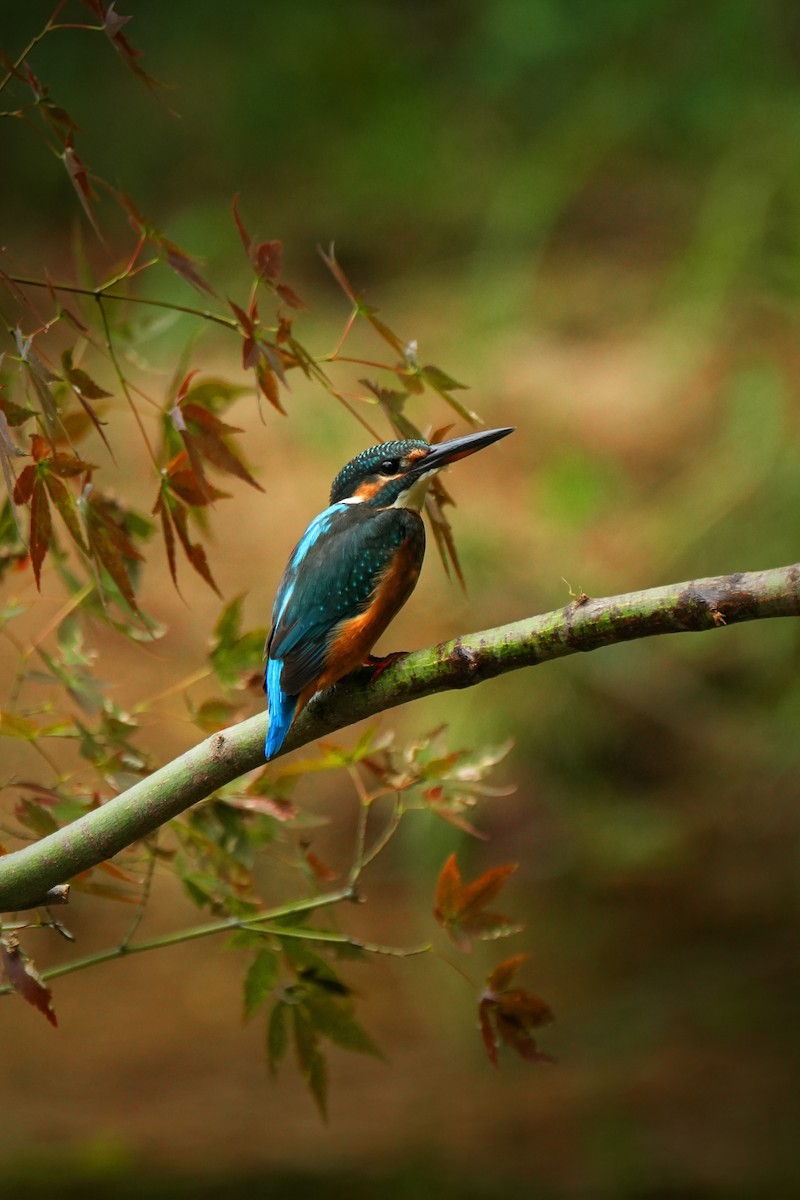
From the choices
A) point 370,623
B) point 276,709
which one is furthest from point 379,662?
point 276,709

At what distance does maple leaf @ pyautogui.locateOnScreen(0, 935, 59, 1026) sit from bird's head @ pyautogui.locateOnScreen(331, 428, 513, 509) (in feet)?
1.47

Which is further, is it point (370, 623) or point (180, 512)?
point (370, 623)

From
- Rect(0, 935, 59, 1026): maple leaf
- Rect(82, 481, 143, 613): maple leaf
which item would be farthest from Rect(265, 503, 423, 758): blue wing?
Rect(0, 935, 59, 1026): maple leaf

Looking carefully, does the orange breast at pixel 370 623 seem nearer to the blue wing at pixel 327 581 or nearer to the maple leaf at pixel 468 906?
the blue wing at pixel 327 581

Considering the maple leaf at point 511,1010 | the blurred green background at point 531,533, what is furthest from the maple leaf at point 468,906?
the blurred green background at point 531,533

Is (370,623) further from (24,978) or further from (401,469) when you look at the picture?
(24,978)

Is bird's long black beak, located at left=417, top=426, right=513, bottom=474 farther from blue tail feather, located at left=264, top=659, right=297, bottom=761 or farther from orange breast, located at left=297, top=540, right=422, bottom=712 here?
blue tail feather, located at left=264, top=659, right=297, bottom=761

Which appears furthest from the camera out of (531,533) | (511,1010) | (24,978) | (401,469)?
(531,533)

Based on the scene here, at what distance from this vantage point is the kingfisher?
1.00 metres

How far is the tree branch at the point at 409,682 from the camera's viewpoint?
0.73m

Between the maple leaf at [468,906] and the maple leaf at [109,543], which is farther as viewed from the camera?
the maple leaf at [468,906]

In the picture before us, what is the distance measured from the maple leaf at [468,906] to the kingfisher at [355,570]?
0.17 m

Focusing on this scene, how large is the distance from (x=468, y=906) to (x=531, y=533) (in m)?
2.60

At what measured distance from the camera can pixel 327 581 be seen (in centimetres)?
A: 106
